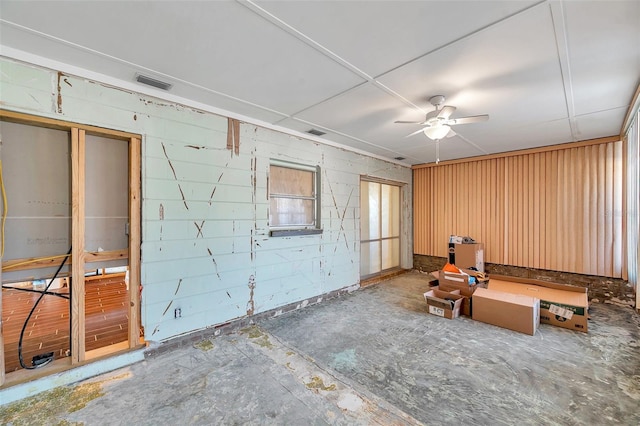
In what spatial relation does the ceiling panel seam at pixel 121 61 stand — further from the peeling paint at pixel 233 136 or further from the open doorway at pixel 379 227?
the open doorway at pixel 379 227

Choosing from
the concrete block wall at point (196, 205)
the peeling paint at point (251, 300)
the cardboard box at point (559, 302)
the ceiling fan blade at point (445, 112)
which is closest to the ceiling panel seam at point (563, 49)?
the ceiling fan blade at point (445, 112)

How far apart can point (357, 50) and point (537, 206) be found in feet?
15.6

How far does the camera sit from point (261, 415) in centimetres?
182

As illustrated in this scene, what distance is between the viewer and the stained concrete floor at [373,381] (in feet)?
5.93

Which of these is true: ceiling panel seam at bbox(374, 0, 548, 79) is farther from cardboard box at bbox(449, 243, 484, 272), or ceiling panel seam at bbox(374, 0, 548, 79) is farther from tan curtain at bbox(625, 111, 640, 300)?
cardboard box at bbox(449, 243, 484, 272)

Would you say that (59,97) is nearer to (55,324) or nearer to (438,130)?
(55,324)

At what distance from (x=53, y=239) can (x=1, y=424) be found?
131 cm

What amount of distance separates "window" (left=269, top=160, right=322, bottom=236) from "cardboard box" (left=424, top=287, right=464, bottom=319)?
192cm

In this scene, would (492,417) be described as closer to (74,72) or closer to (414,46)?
(414,46)

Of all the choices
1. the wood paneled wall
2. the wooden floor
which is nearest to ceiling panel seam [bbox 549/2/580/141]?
the wood paneled wall

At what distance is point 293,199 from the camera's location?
396cm

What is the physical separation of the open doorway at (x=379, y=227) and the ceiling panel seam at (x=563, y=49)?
3.02 m

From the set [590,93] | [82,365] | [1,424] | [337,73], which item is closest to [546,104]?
[590,93]

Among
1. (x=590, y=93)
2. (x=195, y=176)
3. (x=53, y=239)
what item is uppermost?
(x=590, y=93)
